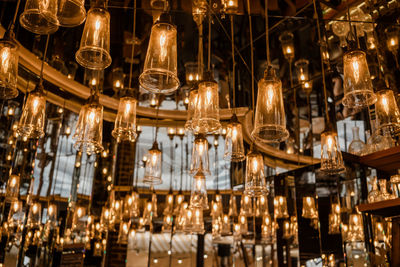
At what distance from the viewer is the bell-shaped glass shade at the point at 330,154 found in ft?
9.61

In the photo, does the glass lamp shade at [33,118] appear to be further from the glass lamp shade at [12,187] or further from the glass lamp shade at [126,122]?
the glass lamp shade at [12,187]

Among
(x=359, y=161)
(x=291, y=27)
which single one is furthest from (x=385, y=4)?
(x=359, y=161)

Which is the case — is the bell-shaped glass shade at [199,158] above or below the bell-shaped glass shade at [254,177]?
above

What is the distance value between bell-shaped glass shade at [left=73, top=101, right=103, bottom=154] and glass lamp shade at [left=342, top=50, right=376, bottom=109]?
164 centimetres

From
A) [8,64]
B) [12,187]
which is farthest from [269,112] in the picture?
[12,187]

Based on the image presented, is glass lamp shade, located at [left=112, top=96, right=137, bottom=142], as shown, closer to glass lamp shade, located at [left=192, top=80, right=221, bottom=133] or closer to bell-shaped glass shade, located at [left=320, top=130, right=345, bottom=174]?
glass lamp shade, located at [left=192, top=80, right=221, bottom=133]

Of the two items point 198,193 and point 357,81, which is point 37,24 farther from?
point 198,193

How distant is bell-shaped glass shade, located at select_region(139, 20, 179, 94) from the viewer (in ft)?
6.44

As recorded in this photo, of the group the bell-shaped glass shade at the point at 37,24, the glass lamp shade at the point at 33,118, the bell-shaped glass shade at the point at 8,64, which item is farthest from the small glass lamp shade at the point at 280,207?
the bell-shaped glass shade at the point at 37,24

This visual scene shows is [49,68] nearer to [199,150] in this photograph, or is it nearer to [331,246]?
[199,150]

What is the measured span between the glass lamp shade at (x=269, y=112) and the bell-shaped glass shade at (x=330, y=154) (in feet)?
2.77

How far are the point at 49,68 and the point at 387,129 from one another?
5289 mm

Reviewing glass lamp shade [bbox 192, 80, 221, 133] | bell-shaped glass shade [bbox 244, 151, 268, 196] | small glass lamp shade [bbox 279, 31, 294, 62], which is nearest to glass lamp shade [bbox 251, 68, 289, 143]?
glass lamp shade [bbox 192, 80, 221, 133]

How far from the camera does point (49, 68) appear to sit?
634 cm
